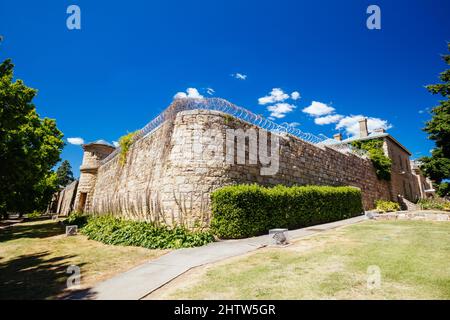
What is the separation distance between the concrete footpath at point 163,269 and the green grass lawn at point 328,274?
334 mm

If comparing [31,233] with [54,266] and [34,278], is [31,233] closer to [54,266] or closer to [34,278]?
[54,266]

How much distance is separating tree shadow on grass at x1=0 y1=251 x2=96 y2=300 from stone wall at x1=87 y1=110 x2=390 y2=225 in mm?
3607

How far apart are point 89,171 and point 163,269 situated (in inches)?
901

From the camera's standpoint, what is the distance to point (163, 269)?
17.2 feet

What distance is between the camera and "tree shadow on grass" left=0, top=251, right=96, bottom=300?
426 cm

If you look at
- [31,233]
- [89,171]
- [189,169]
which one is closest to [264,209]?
[189,169]

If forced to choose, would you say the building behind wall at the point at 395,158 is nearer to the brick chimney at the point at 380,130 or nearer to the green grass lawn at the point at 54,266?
the brick chimney at the point at 380,130

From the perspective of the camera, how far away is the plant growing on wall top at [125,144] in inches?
603

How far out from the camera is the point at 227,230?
8.18m

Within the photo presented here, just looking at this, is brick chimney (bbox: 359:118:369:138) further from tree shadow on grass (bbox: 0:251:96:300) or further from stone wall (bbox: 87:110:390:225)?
tree shadow on grass (bbox: 0:251:96:300)

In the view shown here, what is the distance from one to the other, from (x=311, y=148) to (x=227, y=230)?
29.4ft

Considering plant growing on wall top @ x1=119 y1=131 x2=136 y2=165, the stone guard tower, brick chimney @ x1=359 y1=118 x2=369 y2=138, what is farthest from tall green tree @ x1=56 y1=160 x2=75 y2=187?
brick chimney @ x1=359 y1=118 x2=369 y2=138
